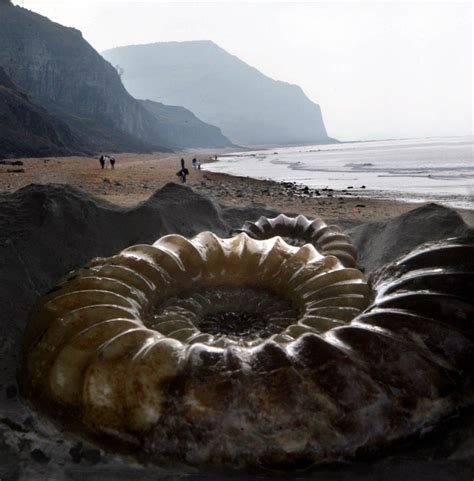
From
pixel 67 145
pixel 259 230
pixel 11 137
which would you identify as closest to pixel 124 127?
pixel 67 145

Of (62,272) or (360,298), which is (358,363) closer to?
(360,298)

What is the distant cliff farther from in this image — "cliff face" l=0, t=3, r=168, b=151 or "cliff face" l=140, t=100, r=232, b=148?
"cliff face" l=140, t=100, r=232, b=148

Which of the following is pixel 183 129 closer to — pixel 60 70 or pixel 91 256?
pixel 60 70

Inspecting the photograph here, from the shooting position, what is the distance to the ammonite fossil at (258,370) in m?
1.98

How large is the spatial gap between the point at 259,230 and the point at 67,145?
54.6m

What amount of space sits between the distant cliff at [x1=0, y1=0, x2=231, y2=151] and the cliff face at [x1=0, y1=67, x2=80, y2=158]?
362 inches

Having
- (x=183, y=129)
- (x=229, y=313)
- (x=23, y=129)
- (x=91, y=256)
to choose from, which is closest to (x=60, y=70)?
(x=23, y=129)

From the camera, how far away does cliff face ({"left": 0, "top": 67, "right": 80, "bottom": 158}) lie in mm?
41075

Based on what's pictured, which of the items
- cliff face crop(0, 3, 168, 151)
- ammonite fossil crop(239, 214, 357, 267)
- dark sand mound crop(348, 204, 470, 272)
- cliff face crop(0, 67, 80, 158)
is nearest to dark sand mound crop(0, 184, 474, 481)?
dark sand mound crop(348, 204, 470, 272)

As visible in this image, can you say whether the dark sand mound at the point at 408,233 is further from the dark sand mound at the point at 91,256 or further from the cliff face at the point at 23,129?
the cliff face at the point at 23,129

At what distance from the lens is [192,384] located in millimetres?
2076

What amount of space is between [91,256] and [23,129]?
47.5 metres

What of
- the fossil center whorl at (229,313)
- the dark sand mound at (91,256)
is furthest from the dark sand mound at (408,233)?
the fossil center whorl at (229,313)

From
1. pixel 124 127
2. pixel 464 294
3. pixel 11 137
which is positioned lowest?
pixel 464 294
